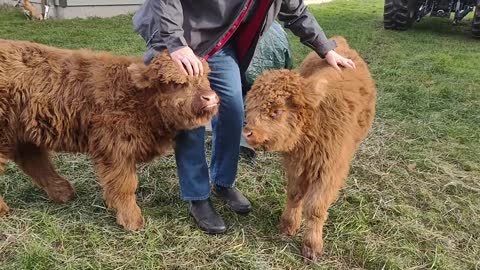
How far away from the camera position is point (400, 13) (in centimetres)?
1323

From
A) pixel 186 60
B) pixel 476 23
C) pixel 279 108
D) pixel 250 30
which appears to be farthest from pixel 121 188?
pixel 476 23

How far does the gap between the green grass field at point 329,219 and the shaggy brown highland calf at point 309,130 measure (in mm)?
290

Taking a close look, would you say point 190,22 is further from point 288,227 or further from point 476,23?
point 476,23

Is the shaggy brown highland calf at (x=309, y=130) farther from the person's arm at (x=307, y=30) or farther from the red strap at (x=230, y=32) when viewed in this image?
the red strap at (x=230, y=32)

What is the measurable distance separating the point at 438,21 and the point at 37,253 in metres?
14.3

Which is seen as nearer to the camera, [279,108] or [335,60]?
[279,108]

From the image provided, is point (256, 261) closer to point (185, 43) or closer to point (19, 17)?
point (185, 43)

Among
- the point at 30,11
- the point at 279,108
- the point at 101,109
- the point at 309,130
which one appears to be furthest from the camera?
the point at 30,11

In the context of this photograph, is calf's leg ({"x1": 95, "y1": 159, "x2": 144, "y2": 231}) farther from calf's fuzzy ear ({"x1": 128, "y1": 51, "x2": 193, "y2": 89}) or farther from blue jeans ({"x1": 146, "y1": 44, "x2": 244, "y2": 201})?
calf's fuzzy ear ({"x1": 128, "y1": 51, "x2": 193, "y2": 89})

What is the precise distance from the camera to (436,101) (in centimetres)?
707

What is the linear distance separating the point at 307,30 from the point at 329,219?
145 cm

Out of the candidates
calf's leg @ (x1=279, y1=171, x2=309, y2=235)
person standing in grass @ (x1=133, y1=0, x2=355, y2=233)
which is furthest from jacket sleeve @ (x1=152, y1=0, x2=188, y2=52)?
calf's leg @ (x1=279, y1=171, x2=309, y2=235)

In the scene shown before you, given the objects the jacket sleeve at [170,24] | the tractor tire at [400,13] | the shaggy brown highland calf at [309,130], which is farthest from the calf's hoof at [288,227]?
the tractor tire at [400,13]

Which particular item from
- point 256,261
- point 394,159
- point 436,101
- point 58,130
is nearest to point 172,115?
point 58,130
